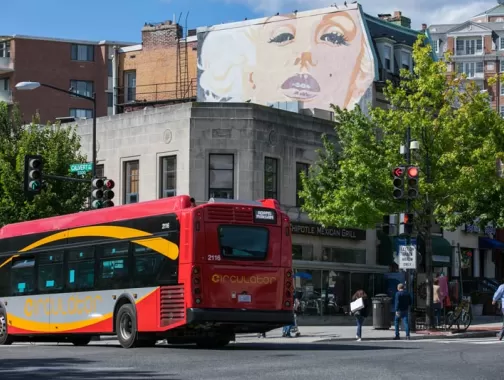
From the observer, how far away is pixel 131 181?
1745 inches

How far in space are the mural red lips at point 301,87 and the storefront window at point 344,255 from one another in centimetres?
906

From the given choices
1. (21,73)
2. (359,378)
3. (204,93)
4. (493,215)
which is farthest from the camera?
(21,73)

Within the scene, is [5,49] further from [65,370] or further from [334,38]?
[65,370]

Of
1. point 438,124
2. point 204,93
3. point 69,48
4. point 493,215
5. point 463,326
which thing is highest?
point 69,48

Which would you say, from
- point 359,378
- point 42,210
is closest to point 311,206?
point 42,210

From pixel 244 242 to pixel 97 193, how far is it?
1198cm

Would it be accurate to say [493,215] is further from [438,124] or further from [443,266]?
[443,266]

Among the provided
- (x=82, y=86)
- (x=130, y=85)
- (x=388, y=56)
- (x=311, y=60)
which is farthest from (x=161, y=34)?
(x=82, y=86)

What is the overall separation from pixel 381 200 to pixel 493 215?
4672 mm

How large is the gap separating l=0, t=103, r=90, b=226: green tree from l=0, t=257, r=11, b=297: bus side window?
1172 centimetres

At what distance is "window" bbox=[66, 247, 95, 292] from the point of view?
24922mm

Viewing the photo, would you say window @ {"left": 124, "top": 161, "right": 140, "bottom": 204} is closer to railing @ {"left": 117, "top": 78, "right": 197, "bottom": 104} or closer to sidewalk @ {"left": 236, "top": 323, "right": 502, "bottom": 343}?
sidewalk @ {"left": 236, "top": 323, "right": 502, "bottom": 343}

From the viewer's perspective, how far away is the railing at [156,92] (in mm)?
56562

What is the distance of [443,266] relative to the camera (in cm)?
5112
